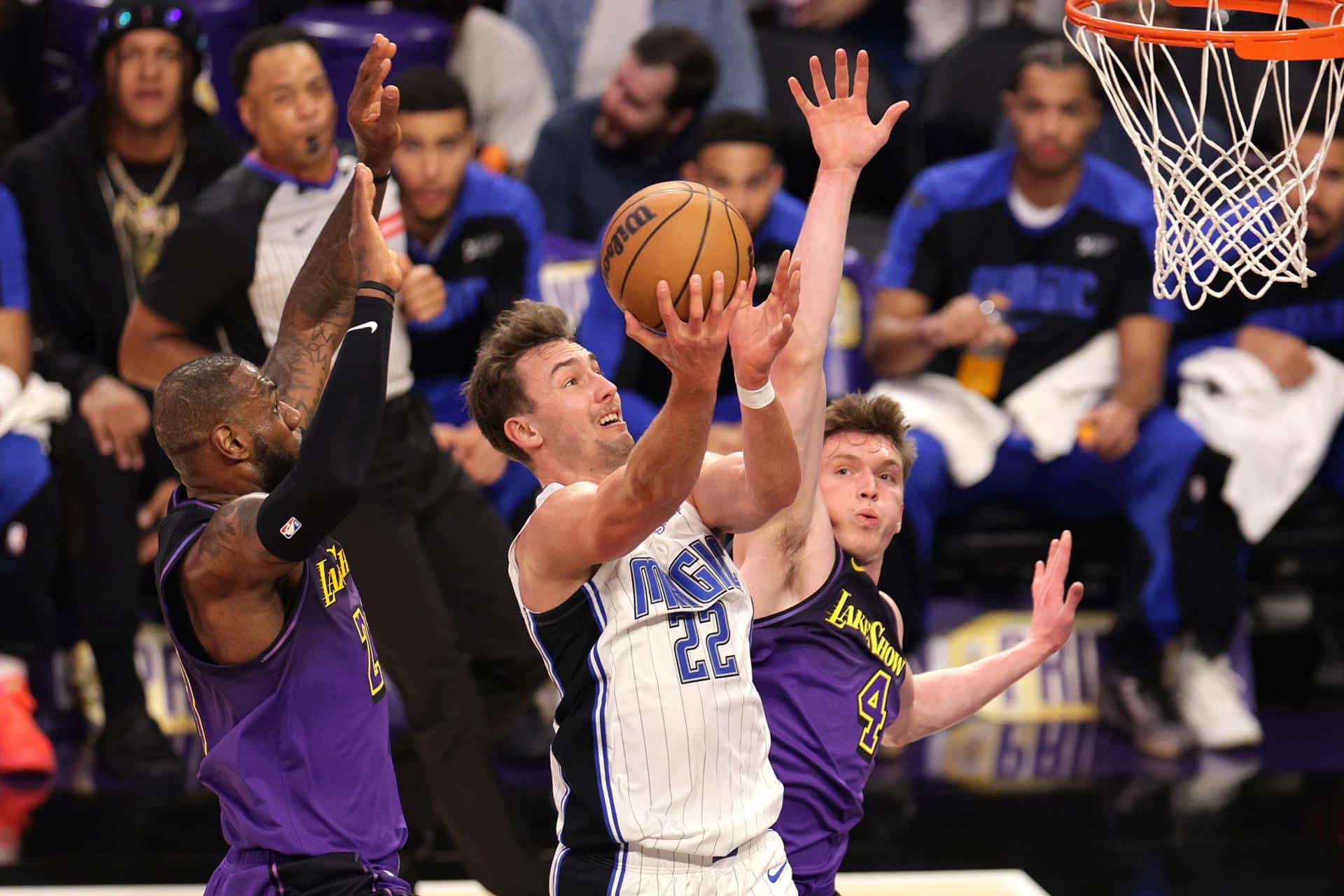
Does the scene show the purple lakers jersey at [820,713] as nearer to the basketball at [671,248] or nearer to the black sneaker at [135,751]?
the basketball at [671,248]

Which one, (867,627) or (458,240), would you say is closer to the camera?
(867,627)

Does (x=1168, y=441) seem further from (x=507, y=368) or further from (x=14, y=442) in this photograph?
(x=14, y=442)

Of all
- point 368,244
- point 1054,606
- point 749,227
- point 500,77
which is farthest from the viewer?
point 500,77

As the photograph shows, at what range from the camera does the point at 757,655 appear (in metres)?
3.39

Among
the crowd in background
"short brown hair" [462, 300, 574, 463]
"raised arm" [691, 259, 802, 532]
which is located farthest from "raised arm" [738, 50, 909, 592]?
the crowd in background

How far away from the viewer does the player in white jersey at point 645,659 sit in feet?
9.74

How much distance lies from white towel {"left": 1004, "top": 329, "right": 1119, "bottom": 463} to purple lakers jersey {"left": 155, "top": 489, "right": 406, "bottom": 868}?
331 cm

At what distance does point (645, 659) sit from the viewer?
3.00 metres

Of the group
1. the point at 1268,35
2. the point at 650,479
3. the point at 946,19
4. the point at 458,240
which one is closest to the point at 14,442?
the point at 458,240

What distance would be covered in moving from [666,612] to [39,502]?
3.25 m

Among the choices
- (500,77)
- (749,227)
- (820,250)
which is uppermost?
(500,77)

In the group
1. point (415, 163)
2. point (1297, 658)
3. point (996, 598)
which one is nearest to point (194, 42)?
point (415, 163)

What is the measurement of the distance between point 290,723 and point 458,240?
2833 millimetres

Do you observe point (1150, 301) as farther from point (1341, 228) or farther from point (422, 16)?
point (422, 16)
